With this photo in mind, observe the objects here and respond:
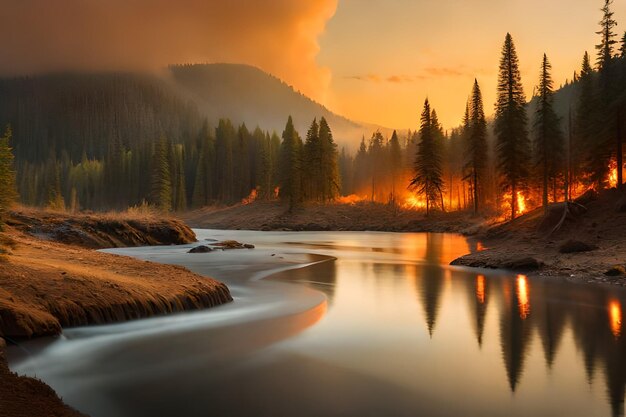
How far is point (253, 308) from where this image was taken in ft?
51.1

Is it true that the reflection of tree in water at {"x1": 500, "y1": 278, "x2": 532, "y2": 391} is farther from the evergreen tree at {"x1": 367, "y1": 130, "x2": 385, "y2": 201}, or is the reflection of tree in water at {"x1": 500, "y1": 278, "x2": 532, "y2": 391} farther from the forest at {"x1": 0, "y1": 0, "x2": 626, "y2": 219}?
the evergreen tree at {"x1": 367, "y1": 130, "x2": 385, "y2": 201}

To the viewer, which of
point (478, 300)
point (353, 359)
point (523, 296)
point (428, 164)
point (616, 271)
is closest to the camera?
point (353, 359)

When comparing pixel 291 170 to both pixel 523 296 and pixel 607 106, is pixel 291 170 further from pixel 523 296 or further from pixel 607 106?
pixel 523 296

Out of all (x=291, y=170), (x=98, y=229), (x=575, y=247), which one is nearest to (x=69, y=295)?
(x=98, y=229)

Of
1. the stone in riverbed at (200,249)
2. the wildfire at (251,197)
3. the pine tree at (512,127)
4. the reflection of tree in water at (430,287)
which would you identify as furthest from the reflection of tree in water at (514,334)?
the wildfire at (251,197)

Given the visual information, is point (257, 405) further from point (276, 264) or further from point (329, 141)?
point (329, 141)

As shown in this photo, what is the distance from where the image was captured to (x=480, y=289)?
66.3 ft

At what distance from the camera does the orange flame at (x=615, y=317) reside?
12830 millimetres

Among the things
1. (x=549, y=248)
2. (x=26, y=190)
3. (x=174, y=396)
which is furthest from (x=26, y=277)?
(x=26, y=190)

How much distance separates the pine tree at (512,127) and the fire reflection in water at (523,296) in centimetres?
3178

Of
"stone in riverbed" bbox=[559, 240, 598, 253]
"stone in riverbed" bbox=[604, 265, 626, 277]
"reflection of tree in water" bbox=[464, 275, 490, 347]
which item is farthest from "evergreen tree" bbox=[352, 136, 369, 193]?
"reflection of tree in water" bbox=[464, 275, 490, 347]

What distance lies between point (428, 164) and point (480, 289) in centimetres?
5836

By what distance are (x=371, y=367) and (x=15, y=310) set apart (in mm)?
7584

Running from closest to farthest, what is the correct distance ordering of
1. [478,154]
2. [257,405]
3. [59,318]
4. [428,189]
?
[257,405] < [59,318] < [478,154] < [428,189]
